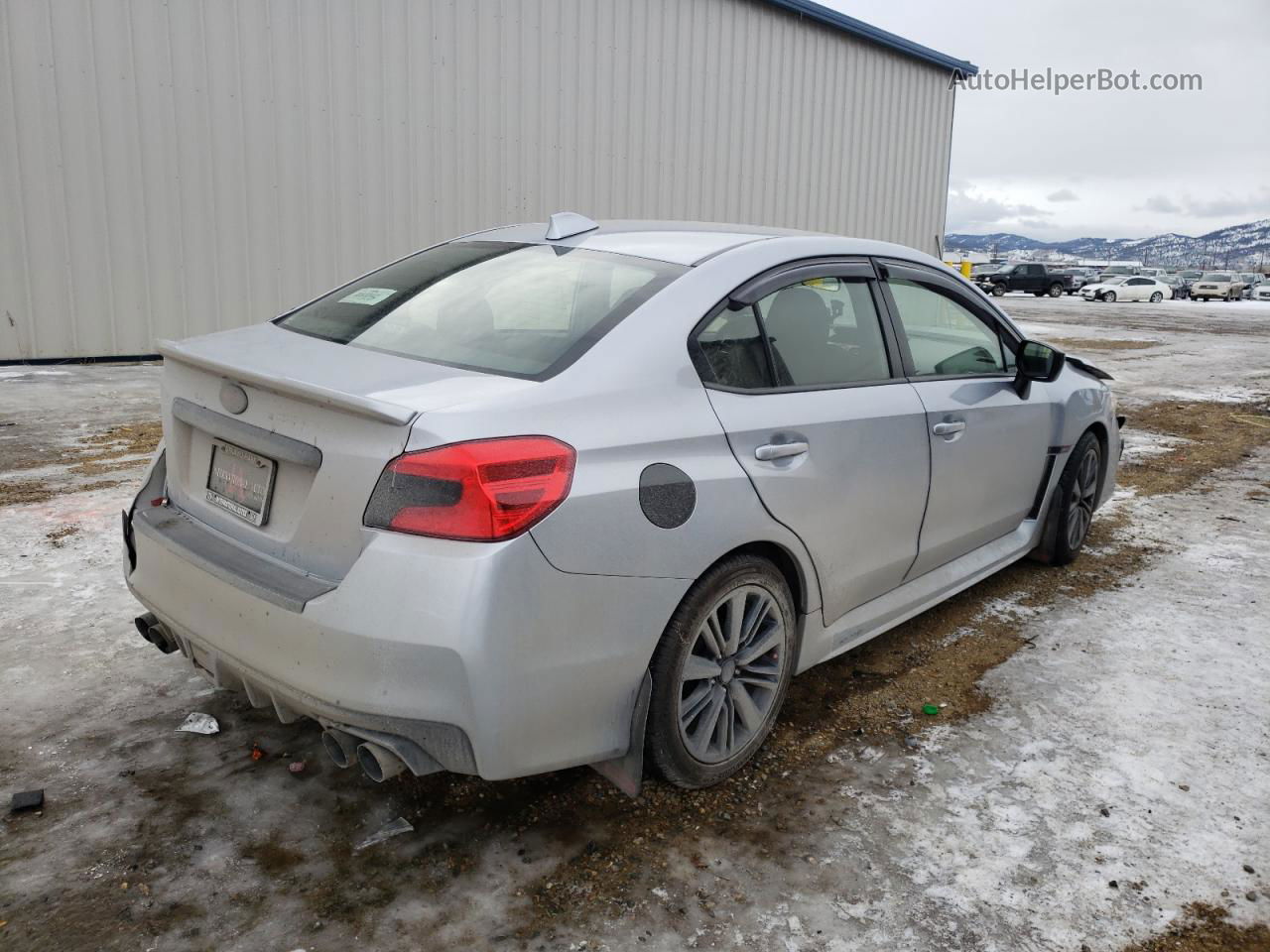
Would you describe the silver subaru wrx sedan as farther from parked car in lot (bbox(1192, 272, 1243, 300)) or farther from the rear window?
parked car in lot (bbox(1192, 272, 1243, 300))

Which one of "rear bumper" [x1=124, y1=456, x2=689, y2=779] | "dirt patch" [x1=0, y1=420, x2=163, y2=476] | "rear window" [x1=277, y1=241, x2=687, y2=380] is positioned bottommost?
"dirt patch" [x1=0, y1=420, x2=163, y2=476]

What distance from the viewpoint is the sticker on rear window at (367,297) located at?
3127 millimetres

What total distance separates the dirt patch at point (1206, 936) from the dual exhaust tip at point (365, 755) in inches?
65.3

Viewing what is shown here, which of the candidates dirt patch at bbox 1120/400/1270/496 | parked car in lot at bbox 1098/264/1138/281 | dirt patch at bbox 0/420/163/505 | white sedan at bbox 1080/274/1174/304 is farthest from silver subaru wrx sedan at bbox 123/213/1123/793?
parked car in lot at bbox 1098/264/1138/281

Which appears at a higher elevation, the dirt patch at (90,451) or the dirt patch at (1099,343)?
the dirt patch at (1099,343)

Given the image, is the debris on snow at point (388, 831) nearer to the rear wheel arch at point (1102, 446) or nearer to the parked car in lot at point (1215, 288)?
the rear wheel arch at point (1102, 446)

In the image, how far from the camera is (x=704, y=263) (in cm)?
290

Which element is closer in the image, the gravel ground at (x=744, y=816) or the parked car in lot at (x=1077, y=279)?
the gravel ground at (x=744, y=816)

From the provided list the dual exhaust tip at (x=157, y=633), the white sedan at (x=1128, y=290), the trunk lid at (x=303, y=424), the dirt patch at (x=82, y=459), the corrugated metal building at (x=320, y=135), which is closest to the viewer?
the trunk lid at (x=303, y=424)

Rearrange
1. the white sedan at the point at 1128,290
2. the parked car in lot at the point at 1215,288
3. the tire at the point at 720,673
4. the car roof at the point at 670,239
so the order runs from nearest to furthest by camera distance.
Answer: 1. the tire at the point at 720,673
2. the car roof at the point at 670,239
3. the white sedan at the point at 1128,290
4. the parked car in lot at the point at 1215,288

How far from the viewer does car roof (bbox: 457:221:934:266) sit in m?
3.03

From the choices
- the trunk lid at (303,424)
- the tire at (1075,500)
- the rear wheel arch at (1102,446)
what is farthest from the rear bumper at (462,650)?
the rear wheel arch at (1102,446)

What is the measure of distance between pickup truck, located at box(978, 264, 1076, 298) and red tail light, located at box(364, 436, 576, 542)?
144 feet

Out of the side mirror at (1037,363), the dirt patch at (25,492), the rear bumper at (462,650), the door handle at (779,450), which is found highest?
the side mirror at (1037,363)
